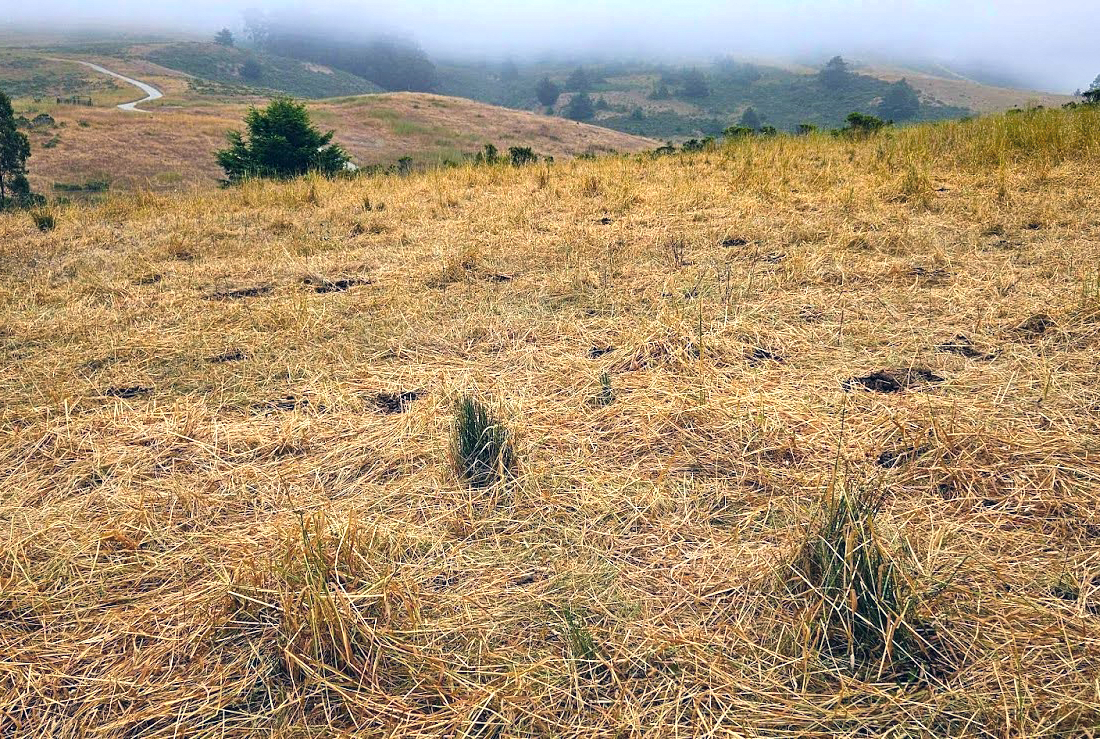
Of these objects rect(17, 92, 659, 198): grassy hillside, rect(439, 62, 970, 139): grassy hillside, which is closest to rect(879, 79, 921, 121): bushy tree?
rect(439, 62, 970, 139): grassy hillside

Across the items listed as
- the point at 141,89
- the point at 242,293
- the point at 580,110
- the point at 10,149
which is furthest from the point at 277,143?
the point at 580,110

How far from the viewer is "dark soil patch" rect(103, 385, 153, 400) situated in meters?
2.66

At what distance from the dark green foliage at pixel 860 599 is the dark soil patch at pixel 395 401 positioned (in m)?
1.66

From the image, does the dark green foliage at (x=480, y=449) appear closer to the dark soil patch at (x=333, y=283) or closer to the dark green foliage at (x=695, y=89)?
the dark soil patch at (x=333, y=283)

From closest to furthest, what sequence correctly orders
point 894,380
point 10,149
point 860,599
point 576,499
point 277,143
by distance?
1. point 860,599
2. point 576,499
3. point 894,380
4. point 10,149
5. point 277,143

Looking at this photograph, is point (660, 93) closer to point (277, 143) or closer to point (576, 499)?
point (277, 143)

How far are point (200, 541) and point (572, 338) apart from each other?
187cm

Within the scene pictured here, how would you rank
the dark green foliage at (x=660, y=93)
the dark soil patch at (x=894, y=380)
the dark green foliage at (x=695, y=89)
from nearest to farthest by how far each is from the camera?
the dark soil patch at (x=894, y=380)
the dark green foliage at (x=660, y=93)
the dark green foliage at (x=695, y=89)

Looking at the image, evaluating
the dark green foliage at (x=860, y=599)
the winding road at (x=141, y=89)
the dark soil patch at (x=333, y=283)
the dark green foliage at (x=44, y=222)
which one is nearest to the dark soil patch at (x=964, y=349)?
the dark green foliage at (x=860, y=599)

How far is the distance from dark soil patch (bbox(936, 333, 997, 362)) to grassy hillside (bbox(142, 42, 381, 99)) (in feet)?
385

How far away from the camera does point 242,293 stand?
4066 millimetres

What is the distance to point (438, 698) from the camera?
1261 mm

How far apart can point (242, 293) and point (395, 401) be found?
219 cm

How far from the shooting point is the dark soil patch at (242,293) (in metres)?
3.98
